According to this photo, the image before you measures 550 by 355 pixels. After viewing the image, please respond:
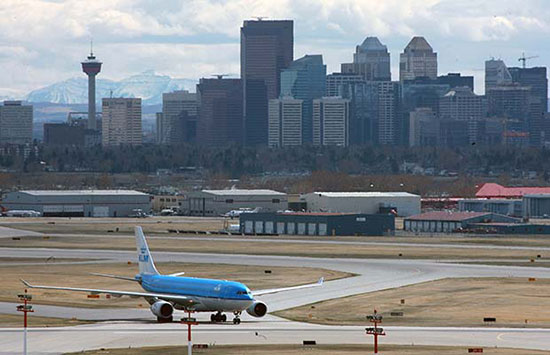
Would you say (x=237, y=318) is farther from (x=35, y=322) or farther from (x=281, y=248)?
(x=281, y=248)

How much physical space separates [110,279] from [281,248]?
5189 cm

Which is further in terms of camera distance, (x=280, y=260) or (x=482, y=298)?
(x=280, y=260)

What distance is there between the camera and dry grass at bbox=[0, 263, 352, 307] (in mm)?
115625

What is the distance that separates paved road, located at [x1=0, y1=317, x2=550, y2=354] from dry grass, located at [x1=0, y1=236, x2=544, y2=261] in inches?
2763

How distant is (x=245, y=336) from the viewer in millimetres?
91125

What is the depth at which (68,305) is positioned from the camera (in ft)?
363

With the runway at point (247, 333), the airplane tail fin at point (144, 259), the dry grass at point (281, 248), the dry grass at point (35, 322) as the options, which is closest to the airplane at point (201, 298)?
the runway at point (247, 333)

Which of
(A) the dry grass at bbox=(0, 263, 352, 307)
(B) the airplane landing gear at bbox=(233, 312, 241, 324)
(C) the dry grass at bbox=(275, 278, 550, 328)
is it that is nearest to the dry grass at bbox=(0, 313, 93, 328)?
(A) the dry grass at bbox=(0, 263, 352, 307)

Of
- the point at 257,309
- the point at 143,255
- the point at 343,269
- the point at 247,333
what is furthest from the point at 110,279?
the point at 247,333

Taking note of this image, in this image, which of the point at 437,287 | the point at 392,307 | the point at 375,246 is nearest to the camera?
the point at 392,307

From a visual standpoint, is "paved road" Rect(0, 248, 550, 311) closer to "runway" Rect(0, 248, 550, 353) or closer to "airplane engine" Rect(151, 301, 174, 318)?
"runway" Rect(0, 248, 550, 353)

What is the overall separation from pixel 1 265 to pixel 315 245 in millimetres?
53867

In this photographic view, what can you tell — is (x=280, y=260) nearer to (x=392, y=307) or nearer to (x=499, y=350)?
(x=392, y=307)

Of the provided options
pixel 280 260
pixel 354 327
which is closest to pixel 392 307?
pixel 354 327
